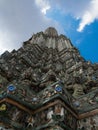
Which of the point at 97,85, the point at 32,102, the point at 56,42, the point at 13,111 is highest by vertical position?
the point at 56,42

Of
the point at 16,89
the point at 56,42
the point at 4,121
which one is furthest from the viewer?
the point at 56,42

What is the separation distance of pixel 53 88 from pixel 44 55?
2124 cm

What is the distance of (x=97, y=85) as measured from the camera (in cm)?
1761

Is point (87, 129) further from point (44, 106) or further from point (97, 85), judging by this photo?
point (97, 85)

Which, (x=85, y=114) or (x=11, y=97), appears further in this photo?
(x=85, y=114)

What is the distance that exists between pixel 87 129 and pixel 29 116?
279 cm

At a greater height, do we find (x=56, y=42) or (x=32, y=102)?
(x=56, y=42)

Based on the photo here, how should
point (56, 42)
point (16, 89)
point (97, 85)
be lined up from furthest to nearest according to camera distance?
point (56, 42)
point (97, 85)
point (16, 89)

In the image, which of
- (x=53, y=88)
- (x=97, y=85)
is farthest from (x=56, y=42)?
(x=53, y=88)

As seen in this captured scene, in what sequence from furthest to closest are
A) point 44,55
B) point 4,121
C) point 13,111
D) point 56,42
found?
point 56,42
point 44,55
point 13,111
point 4,121

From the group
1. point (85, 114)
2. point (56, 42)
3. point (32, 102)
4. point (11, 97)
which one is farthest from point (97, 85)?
point (56, 42)

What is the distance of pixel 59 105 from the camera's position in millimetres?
11203

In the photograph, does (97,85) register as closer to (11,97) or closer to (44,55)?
(11,97)

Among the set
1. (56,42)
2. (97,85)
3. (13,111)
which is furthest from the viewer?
(56,42)
